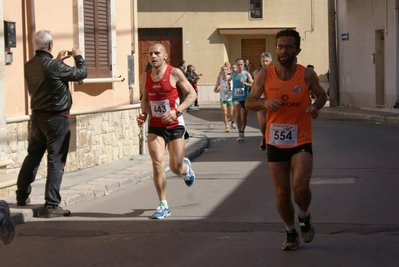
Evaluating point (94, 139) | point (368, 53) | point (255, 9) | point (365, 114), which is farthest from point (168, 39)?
point (94, 139)

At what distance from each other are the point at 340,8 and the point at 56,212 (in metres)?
26.6

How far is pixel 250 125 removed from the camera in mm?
25453

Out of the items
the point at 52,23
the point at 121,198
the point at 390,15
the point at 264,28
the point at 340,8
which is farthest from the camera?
the point at 264,28

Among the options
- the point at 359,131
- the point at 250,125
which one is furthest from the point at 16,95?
the point at 250,125

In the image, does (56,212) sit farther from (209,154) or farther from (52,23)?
(209,154)

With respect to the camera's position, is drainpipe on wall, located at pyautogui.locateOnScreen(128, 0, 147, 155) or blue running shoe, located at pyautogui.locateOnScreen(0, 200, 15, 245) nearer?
blue running shoe, located at pyautogui.locateOnScreen(0, 200, 15, 245)

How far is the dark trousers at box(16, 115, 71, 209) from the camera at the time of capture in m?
9.91

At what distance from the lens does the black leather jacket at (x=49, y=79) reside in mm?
9938

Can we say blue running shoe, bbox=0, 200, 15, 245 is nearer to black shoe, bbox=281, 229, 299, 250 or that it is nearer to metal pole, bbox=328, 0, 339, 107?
black shoe, bbox=281, 229, 299, 250

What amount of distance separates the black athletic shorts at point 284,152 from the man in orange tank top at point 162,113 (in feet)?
7.19

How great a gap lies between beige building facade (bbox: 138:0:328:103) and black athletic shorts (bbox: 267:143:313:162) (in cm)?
3463


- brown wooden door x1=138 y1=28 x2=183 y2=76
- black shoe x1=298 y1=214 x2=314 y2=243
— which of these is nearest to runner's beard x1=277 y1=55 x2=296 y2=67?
black shoe x1=298 y1=214 x2=314 y2=243

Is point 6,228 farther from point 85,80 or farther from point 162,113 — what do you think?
point 85,80

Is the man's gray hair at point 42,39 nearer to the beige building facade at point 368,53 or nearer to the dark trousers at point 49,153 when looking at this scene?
the dark trousers at point 49,153
